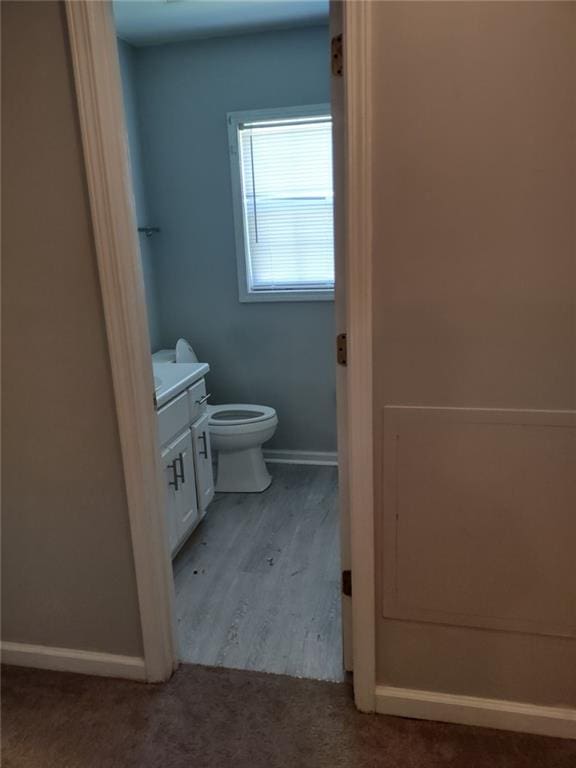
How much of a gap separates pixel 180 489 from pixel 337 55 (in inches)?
69.3

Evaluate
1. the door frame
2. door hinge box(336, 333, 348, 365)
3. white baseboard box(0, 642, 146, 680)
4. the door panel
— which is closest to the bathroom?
white baseboard box(0, 642, 146, 680)

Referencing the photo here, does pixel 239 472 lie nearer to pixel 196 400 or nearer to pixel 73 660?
pixel 196 400

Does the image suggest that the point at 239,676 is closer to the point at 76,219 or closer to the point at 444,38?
the point at 76,219

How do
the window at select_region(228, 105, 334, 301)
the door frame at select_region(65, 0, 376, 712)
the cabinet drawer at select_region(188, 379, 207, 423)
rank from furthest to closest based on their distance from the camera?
the window at select_region(228, 105, 334, 301), the cabinet drawer at select_region(188, 379, 207, 423), the door frame at select_region(65, 0, 376, 712)

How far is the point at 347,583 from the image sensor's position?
5.81ft

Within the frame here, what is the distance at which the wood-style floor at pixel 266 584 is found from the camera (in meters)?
2.02

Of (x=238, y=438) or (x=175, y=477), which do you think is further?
(x=238, y=438)

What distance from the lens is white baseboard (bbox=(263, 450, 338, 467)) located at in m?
3.65

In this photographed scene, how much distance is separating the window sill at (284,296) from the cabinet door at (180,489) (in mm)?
1183

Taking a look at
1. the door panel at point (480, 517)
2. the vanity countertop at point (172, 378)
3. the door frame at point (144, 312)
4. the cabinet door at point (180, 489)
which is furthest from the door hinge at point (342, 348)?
the cabinet door at point (180, 489)

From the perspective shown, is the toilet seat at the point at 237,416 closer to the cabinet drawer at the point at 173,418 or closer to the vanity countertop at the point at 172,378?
the vanity countertop at the point at 172,378

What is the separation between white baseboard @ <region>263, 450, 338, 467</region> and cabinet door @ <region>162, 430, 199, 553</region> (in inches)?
40.8

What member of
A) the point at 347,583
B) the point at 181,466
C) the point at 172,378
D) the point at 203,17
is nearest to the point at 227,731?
the point at 347,583

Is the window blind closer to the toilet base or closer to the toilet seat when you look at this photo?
the toilet seat
